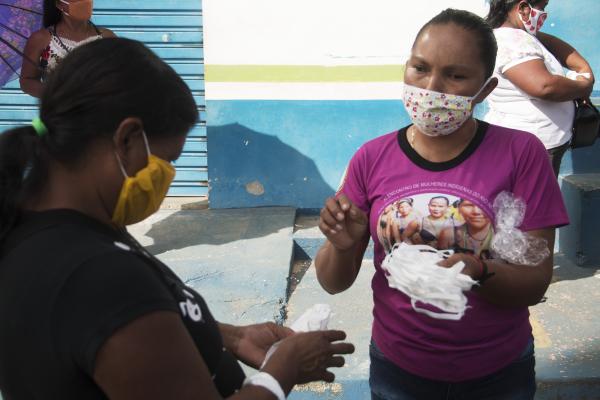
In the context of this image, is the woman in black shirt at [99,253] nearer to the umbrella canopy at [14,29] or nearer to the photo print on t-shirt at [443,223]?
the photo print on t-shirt at [443,223]

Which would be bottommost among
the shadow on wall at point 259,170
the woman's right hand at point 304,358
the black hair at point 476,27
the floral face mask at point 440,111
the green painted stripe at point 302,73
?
the shadow on wall at point 259,170

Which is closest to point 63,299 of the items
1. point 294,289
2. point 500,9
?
point 500,9

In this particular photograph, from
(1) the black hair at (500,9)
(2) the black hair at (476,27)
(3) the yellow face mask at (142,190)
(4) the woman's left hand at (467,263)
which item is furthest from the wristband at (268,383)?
(1) the black hair at (500,9)

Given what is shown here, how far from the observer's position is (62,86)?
136 centimetres

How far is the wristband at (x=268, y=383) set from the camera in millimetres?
1473

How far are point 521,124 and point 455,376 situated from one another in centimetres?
253

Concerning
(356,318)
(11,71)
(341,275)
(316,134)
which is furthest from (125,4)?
(341,275)

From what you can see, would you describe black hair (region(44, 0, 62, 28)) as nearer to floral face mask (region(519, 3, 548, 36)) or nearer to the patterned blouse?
the patterned blouse

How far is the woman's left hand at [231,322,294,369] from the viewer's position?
188 centimetres

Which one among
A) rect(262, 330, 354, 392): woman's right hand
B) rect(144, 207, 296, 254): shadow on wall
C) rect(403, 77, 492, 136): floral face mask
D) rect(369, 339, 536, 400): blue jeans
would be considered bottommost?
rect(144, 207, 296, 254): shadow on wall

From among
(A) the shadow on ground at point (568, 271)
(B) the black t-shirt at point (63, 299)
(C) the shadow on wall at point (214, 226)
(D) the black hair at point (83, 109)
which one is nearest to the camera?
(B) the black t-shirt at point (63, 299)

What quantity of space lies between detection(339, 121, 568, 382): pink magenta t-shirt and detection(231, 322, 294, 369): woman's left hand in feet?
1.29

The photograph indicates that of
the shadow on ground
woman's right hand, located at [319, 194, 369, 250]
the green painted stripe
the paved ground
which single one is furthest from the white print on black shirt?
the green painted stripe

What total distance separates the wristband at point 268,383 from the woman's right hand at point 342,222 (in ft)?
1.94
